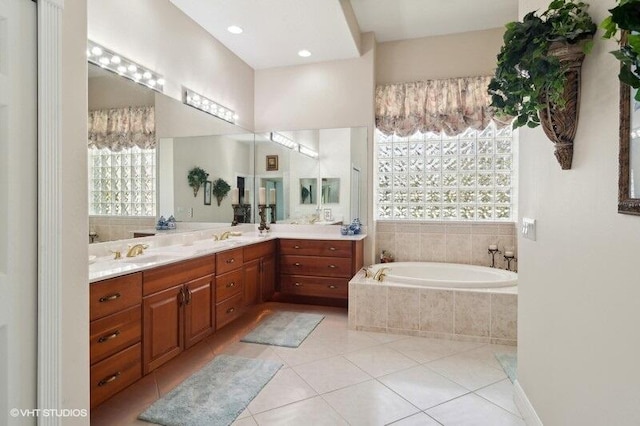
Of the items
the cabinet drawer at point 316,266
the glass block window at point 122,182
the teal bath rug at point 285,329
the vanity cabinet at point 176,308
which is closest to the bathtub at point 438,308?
the cabinet drawer at point 316,266

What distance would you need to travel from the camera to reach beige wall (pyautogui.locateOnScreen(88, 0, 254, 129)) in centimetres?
240

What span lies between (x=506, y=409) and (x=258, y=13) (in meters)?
3.49

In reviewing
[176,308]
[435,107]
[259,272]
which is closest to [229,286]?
[259,272]

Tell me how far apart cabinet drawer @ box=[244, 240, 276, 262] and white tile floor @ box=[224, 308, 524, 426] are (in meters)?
0.78

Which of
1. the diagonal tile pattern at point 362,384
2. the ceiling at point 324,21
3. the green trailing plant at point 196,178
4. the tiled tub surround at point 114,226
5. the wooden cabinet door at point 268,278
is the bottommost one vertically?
the diagonal tile pattern at point 362,384

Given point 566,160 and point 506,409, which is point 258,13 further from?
point 506,409

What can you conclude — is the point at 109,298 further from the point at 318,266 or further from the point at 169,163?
the point at 318,266

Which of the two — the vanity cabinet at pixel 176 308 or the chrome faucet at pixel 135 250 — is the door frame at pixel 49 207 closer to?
the vanity cabinet at pixel 176 308

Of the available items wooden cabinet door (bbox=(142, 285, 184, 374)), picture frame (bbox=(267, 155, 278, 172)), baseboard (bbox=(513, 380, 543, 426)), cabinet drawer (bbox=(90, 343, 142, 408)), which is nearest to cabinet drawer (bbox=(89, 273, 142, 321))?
wooden cabinet door (bbox=(142, 285, 184, 374))

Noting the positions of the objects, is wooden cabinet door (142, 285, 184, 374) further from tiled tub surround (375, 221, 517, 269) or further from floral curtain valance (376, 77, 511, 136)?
floral curtain valance (376, 77, 511, 136)

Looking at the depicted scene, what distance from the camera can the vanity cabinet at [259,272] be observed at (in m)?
3.19

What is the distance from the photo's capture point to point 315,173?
416cm

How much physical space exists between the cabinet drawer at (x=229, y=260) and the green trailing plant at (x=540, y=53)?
7.38 feet

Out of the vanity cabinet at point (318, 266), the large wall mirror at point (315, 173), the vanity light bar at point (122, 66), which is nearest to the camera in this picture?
the vanity light bar at point (122, 66)
